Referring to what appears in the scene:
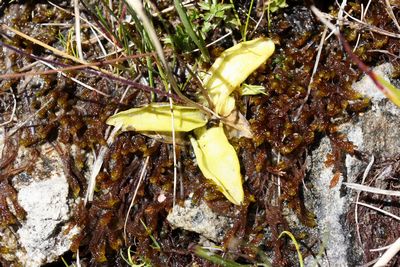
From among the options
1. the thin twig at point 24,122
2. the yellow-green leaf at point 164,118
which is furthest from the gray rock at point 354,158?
the thin twig at point 24,122

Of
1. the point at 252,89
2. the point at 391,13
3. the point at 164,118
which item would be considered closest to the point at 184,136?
the point at 164,118

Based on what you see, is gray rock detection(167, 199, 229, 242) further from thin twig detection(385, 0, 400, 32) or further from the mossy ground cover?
thin twig detection(385, 0, 400, 32)

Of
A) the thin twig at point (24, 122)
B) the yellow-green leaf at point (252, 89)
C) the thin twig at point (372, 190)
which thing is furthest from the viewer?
the thin twig at point (24, 122)

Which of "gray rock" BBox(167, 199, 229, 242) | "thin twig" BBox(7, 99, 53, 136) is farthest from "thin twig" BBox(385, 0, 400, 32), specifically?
"thin twig" BBox(7, 99, 53, 136)

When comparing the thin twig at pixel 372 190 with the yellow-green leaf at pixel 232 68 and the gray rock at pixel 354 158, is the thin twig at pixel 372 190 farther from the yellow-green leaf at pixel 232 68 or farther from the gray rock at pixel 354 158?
the yellow-green leaf at pixel 232 68

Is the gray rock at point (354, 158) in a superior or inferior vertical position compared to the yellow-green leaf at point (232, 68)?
inferior

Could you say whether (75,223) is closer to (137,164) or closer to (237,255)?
(137,164)

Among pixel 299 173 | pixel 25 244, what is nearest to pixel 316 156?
pixel 299 173
